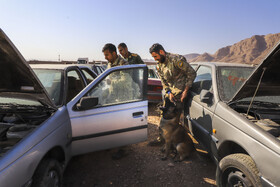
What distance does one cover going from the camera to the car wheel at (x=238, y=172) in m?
1.63

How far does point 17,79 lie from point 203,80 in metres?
3.10

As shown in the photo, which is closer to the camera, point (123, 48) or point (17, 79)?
point (17, 79)

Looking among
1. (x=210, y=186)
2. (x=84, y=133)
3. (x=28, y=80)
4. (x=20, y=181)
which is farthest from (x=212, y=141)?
(x=28, y=80)

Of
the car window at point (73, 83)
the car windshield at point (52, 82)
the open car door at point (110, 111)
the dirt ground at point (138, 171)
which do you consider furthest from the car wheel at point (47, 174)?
the car window at point (73, 83)

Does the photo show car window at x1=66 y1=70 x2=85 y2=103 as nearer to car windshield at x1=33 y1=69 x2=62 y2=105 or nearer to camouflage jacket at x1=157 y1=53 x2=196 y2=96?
car windshield at x1=33 y1=69 x2=62 y2=105

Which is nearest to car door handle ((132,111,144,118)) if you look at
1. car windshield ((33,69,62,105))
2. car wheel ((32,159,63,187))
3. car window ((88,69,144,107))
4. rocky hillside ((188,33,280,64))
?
car window ((88,69,144,107))

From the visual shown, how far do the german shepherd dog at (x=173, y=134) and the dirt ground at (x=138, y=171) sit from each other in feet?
0.61

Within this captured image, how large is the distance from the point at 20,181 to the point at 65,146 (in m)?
0.75

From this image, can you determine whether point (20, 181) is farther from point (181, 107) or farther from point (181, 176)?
point (181, 107)

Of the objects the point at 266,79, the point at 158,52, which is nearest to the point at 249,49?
the point at 158,52

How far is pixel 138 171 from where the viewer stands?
2.78 m

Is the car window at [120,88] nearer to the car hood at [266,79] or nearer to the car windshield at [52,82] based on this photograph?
the car windshield at [52,82]

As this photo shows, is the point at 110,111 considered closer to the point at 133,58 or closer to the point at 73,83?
the point at 73,83

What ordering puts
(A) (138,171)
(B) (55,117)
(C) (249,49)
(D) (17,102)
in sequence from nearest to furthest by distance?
(B) (55,117) → (D) (17,102) → (A) (138,171) → (C) (249,49)
